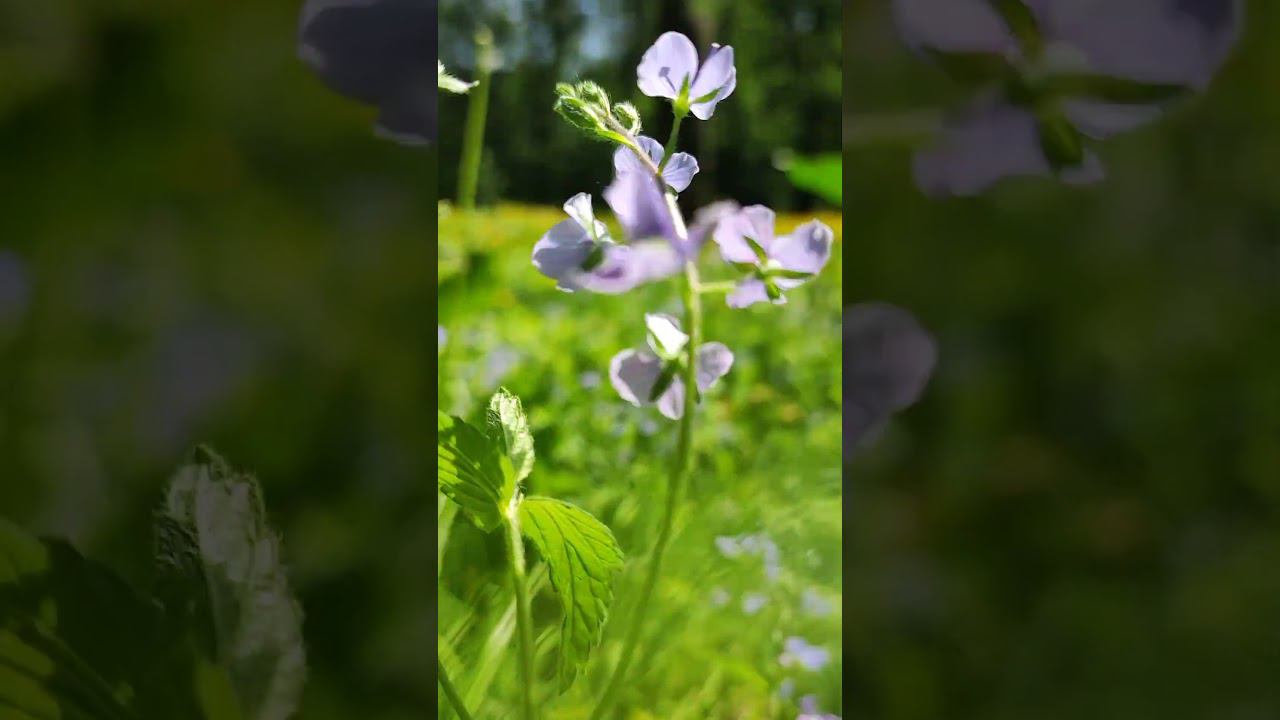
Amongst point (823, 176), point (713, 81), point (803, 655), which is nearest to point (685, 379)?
point (713, 81)

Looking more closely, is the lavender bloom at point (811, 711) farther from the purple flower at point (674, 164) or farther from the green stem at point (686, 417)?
the purple flower at point (674, 164)

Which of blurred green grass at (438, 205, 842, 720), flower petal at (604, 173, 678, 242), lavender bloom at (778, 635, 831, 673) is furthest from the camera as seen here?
lavender bloom at (778, 635, 831, 673)

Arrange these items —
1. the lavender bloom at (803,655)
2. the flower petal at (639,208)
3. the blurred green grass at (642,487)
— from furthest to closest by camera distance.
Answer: the lavender bloom at (803,655), the blurred green grass at (642,487), the flower petal at (639,208)

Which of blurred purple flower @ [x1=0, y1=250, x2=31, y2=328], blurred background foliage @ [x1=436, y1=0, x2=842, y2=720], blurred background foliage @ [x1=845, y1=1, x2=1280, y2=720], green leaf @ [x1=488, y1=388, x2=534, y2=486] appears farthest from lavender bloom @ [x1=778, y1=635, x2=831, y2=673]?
blurred purple flower @ [x1=0, y1=250, x2=31, y2=328]

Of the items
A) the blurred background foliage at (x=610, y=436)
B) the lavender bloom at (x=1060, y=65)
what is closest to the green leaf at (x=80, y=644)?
the blurred background foliage at (x=610, y=436)

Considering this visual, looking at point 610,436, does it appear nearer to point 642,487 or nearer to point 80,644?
point 642,487

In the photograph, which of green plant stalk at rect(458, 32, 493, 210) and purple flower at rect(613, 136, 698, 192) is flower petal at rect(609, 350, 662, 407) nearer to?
purple flower at rect(613, 136, 698, 192)

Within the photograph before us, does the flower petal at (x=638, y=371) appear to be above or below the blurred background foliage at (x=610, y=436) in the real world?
above
